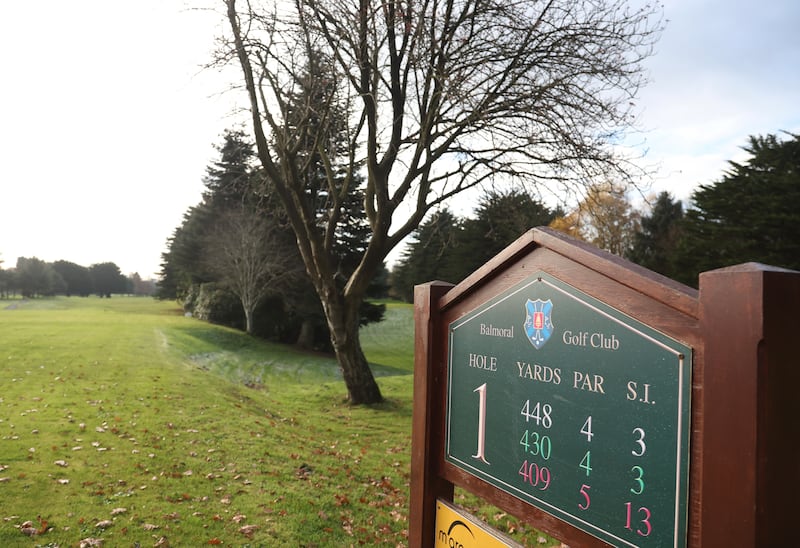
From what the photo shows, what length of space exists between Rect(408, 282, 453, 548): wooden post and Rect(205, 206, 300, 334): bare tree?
25006mm

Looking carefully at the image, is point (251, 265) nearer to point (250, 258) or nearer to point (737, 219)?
point (250, 258)

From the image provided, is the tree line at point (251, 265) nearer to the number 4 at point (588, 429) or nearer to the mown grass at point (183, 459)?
the mown grass at point (183, 459)

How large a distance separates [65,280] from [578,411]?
69.2m

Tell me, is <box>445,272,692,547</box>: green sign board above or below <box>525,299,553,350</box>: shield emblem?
below

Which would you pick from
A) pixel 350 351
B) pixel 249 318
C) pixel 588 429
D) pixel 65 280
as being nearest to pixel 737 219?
pixel 350 351

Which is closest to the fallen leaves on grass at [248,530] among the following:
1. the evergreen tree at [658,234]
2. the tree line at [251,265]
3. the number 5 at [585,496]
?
the number 5 at [585,496]

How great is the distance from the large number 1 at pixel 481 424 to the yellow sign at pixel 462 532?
13.2 inches

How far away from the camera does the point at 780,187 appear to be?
22.8 metres

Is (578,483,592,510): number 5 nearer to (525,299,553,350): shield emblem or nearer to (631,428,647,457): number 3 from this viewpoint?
(631,428,647,457): number 3

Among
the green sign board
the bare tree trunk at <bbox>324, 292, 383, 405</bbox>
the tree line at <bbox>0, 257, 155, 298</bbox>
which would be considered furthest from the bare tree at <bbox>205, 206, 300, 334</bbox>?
the green sign board

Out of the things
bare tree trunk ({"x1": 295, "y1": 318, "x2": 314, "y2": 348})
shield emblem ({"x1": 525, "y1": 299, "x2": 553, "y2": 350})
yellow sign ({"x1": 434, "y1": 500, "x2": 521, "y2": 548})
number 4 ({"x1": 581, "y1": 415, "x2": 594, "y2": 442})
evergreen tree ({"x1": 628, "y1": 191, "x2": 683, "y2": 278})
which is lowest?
bare tree trunk ({"x1": 295, "y1": 318, "x2": 314, "y2": 348})

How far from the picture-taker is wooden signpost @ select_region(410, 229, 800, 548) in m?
1.42

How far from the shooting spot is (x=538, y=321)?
7.25 ft

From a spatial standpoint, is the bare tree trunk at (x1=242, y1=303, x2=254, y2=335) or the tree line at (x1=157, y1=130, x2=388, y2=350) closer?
the tree line at (x1=157, y1=130, x2=388, y2=350)
